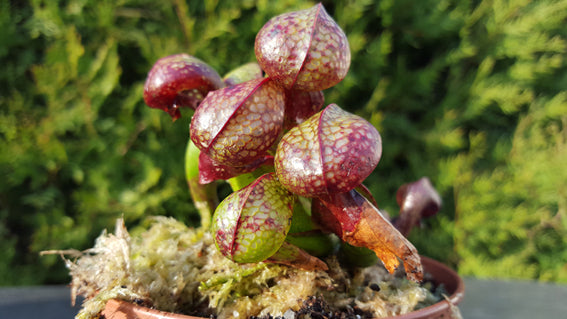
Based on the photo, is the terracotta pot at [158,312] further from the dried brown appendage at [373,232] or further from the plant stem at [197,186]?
the plant stem at [197,186]

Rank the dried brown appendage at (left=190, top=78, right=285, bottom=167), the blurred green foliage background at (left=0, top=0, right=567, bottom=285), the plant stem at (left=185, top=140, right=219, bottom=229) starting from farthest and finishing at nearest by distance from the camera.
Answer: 1. the blurred green foliage background at (left=0, top=0, right=567, bottom=285)
2. the plant stem at (left=185, top=140, right=219, bottom=229)
3. the dried brown appendage at (left=190, top=78, right=285, bottom=167)

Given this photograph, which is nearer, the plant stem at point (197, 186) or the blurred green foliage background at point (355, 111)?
the plant stem at point (197, 186)

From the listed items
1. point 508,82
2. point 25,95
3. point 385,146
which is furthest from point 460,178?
point 25,95

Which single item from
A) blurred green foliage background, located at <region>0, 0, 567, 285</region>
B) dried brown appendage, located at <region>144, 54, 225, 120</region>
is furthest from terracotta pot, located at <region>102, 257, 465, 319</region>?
blurred green foliage background, located at <region>0, 0, 567, 285</region>

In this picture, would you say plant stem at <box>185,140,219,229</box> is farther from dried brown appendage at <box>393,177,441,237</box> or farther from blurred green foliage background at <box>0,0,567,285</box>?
blurred green foliage background at <box>0,0,567,285</box>

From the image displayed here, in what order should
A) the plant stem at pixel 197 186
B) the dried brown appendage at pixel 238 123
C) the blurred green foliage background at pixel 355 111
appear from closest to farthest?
the dried brown appendage at pixel 238 123
the plant stem at pixel 197 186
the blurred green foliage background at pixel 355 111


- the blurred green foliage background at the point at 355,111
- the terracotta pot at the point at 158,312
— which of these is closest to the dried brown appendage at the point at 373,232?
the terracotta pot at the point at 158,312
